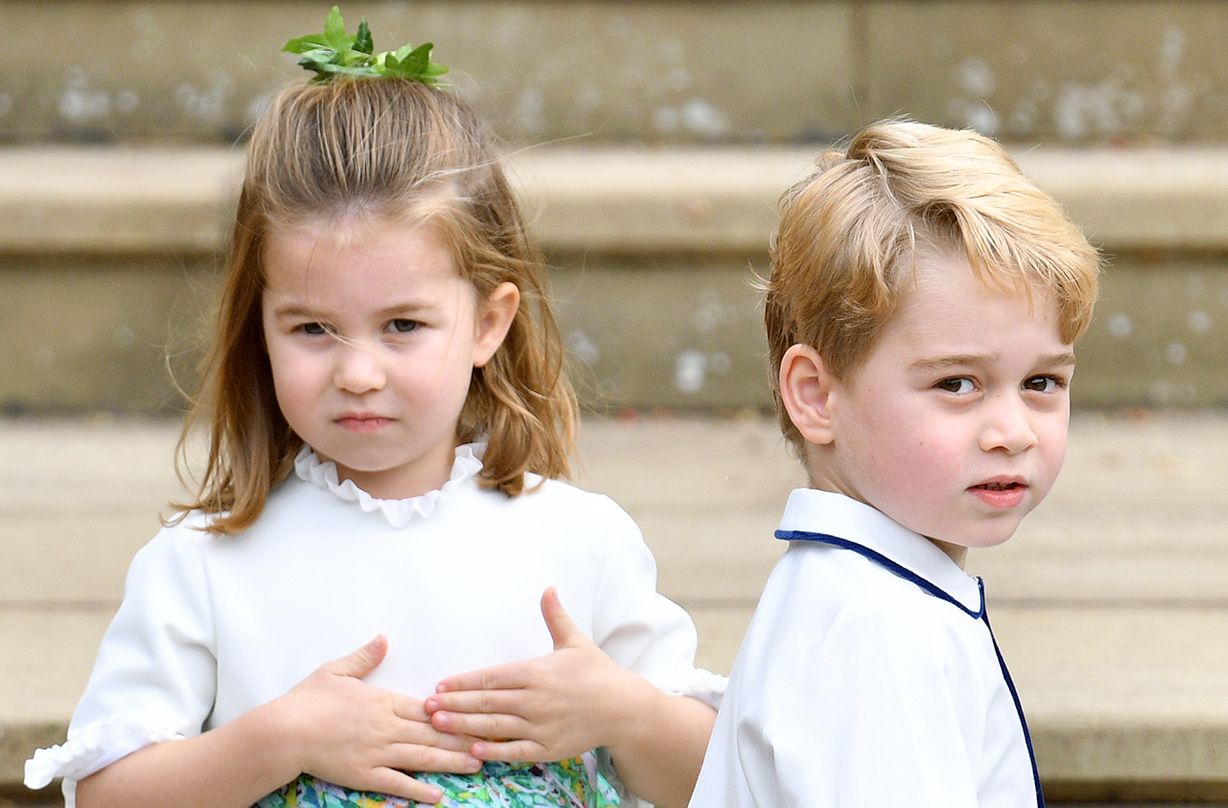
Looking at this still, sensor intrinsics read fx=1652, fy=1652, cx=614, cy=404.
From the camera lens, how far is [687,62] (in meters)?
3.38

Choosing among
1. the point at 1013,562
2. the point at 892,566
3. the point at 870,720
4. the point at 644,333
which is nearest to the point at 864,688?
the point at 870,720

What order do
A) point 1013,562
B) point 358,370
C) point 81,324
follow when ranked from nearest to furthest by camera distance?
point 358,370, point 1013,562, point 81,324

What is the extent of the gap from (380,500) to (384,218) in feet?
1.00

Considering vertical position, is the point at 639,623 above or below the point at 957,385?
below

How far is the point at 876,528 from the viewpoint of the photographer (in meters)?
1.44

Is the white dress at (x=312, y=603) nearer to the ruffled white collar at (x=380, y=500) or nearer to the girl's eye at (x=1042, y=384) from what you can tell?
the ruffled white collar at (x=380, y=500)

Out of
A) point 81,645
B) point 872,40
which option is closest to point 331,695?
point 81,645

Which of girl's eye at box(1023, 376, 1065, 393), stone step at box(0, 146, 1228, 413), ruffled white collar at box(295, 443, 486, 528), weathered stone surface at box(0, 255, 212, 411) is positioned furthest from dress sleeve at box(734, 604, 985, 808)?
weathered stone surface at box(0, 255, 212, 411)

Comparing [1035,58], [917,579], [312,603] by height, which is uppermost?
[1035,58]

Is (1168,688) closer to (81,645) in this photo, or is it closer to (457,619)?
(457,619)

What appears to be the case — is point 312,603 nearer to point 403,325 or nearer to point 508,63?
point 403,325

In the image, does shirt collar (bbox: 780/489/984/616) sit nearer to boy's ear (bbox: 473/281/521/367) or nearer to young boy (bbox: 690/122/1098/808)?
young boy (bbox: 690/122/1098/808)

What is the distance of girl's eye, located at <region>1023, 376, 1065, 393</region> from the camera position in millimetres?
1424

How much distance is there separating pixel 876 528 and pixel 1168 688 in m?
0.79
